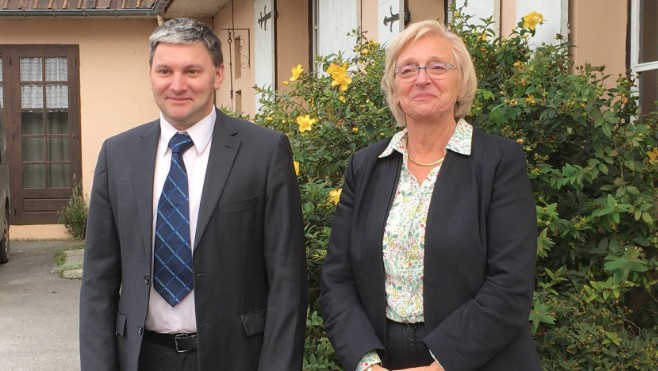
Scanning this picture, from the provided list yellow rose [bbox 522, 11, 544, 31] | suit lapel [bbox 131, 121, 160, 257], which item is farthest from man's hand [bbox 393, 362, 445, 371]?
yellow rose [bbox 522, 11, 544, 31]

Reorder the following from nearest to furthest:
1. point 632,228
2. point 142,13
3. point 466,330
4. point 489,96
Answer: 1. point 466,330
2. point 632,228
3. point 489,96
4. point 142,13

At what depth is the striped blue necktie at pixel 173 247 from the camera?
8.36 ft

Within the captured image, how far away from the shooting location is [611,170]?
3830 mm

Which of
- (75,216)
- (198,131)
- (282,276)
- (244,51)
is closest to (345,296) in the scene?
(282,276)

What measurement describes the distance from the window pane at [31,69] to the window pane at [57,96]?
0.73ft

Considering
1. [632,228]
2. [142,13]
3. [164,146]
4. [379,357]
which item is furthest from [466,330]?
[142,13]

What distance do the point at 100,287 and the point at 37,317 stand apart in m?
5.63

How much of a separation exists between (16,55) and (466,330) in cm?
1291

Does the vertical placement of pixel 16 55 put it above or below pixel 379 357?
above

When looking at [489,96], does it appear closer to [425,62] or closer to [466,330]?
[425,62]

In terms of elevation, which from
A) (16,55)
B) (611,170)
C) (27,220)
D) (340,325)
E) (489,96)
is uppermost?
(16,55)

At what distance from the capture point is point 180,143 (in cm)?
263

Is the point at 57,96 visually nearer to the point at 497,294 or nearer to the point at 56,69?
the point at 56,69

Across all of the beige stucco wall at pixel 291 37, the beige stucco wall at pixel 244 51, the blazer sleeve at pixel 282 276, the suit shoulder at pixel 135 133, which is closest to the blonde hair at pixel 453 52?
the blazer sleeve at pixel 282 276
